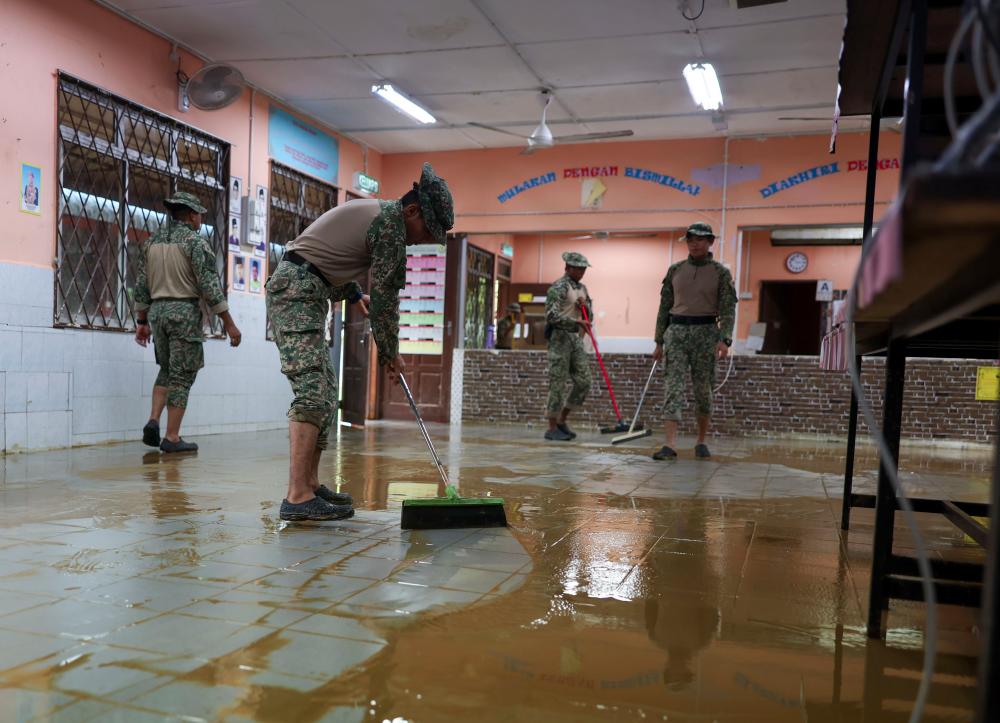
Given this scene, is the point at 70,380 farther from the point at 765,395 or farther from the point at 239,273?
the point at 765,395

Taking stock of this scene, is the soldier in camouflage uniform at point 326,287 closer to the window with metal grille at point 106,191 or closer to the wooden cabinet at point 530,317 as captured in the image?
the window with metal grille at point 106,191

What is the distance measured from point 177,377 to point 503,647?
4.09 meters

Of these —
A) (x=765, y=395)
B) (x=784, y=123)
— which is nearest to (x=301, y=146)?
(x=784, y=123)

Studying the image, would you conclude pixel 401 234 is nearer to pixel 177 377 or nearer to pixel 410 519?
pixel 410 519

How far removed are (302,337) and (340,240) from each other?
0.41m

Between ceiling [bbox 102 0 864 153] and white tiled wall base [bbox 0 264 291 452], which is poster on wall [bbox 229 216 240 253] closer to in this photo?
white tiled wall base [bbox 0 264 291 452]

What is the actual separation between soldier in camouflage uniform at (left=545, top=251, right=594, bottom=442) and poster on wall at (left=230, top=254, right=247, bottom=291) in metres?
2.87

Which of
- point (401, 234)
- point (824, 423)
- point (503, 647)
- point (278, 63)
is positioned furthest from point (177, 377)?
point (824, 423)

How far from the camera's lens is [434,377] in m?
9.72

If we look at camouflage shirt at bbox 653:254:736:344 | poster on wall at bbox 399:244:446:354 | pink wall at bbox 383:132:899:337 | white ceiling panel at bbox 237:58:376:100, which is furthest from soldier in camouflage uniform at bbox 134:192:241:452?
pink wall at bbox 383:132:899:337

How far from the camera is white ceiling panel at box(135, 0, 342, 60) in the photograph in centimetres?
595

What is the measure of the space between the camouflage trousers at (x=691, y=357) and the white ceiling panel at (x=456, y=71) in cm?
297

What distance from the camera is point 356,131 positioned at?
29.3ft

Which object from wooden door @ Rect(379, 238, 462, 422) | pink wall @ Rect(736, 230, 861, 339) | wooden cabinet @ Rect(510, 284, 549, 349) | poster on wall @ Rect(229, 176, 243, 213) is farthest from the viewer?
pink wall @ Rect(736, 230, 861, 339)
